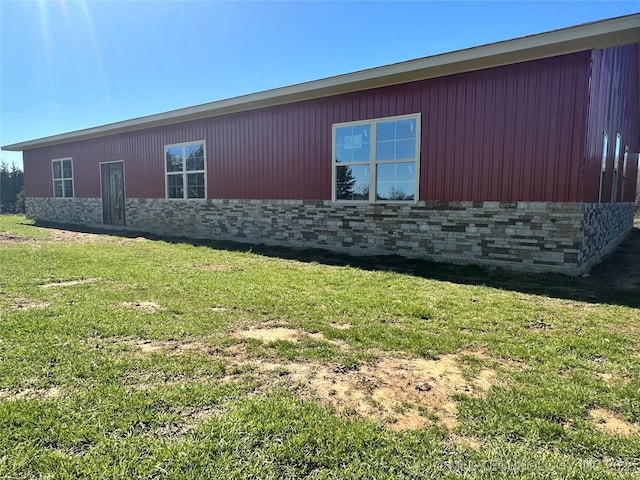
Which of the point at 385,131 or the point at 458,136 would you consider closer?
the point at 458,136

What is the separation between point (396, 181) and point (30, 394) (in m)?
6.91

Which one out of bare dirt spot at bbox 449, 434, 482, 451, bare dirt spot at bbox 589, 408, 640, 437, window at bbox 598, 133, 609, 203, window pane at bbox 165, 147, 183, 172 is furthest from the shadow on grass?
window pane at bbox 165, 147, 183, 172

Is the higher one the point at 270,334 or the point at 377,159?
the point at 377,159

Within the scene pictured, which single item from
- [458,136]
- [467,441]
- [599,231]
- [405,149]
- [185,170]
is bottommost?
[467,441]

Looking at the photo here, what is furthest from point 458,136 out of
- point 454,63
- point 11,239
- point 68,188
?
point 68,188

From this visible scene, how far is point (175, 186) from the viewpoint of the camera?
12680mm

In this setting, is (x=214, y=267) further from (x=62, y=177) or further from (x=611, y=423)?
(x=62, y=177)

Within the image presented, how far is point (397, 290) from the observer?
5.38 m

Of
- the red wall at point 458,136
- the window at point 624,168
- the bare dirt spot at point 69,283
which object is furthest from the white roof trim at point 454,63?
the window at point 624,168

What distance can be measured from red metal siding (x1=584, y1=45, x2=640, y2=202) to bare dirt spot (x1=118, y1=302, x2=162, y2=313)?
6598 millimetres

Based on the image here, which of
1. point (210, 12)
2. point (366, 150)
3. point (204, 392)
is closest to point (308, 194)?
point (366, 150)

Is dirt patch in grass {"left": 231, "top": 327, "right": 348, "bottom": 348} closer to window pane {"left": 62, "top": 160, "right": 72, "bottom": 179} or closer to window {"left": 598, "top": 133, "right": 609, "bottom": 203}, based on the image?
window {"left": 598, "top": 133, "right": 609, "bottom": 203}

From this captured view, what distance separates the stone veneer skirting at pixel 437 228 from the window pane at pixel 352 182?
0.24 meters

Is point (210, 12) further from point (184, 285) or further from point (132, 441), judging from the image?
point (132, 441)
